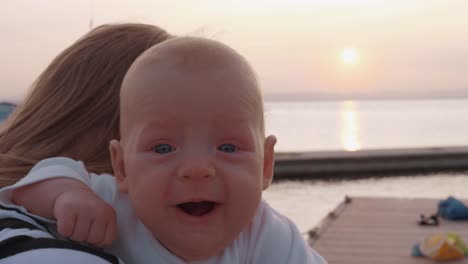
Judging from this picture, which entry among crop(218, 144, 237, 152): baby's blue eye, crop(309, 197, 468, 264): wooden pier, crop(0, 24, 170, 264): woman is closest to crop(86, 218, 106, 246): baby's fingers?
crop(218, 144, 237, 152): baby's blue eye

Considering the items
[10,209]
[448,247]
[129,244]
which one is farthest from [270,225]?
[448,247]

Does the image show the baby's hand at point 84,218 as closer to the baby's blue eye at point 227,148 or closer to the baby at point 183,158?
the baby at point 183,158

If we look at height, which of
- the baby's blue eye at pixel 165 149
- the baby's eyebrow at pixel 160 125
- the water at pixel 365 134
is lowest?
the water at pixel 365 134

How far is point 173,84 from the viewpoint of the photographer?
113 cm

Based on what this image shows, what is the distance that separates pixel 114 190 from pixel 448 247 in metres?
Answer: 5.11

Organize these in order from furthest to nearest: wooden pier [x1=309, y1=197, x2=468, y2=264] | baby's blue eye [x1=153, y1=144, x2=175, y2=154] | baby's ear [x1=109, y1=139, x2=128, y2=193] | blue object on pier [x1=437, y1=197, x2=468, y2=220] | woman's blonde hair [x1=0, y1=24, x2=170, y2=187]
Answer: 1. blue object on pier [x1=437, y1=197, x2=468, y2=220]
2. wooden pier [x1=309, y1=197, x2=468, y2=264]
3. woman's blonde hair [x1=0, y1=24, x2=170, y2=187]
4. baby's ear [x1=109, y1=139, x2=128, y2=193]
5. baby's blue eye [x1=153, y1=144, x2=175, y2=154]

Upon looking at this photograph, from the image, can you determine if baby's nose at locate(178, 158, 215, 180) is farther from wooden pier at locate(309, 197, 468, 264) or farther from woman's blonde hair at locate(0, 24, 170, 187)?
wooden pier at locate(309, 197, 468, 264)

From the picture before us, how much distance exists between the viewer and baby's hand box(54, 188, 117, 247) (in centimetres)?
116

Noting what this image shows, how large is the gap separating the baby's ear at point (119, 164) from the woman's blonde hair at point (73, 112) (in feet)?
1.08

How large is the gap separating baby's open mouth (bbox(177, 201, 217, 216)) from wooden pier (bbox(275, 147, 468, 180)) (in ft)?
53.6

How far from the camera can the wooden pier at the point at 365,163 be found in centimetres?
1780

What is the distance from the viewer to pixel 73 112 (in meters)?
1.58

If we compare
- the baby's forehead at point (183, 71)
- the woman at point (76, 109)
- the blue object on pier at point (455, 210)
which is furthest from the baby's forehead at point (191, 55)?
the blue object on pier at point (455, 210)

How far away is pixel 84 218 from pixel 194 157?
0.73ft
